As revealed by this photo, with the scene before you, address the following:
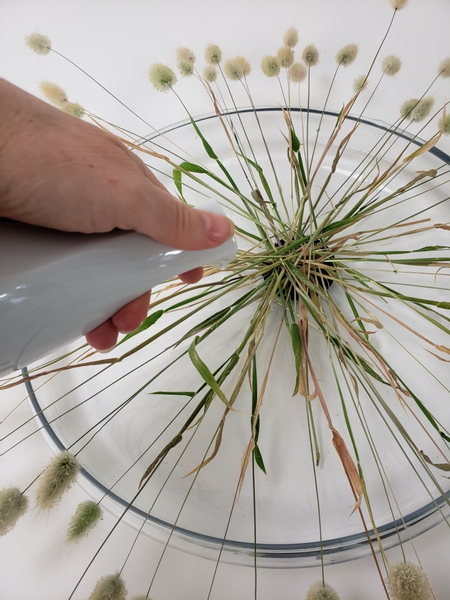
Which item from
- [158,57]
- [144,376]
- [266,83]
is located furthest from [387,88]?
[144,376]

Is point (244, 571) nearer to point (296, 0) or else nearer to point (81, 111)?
point (81, 111)

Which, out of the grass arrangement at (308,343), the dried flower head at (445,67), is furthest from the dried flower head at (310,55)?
the dried flower head at (445,67)

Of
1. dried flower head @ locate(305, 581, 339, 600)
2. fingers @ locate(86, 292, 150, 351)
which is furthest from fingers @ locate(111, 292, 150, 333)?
dried flower head @ locate(305, 581, 339, 600)

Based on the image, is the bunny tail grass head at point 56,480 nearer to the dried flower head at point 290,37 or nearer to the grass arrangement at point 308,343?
the grass arrangement at point 308,343

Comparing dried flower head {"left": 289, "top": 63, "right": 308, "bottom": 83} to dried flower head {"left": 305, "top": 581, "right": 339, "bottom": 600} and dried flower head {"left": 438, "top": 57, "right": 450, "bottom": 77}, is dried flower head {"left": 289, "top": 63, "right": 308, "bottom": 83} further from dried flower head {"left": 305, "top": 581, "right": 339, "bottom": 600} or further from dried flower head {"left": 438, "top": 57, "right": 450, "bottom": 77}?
dried flower head {"left": 305, "top": 581, "right": 339, "bottom": 600}

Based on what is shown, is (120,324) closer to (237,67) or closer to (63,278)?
(63,278)

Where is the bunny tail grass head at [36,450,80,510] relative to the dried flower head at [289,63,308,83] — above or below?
below
